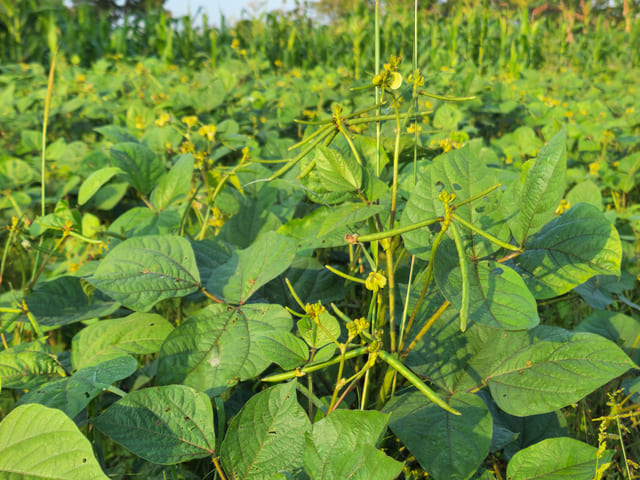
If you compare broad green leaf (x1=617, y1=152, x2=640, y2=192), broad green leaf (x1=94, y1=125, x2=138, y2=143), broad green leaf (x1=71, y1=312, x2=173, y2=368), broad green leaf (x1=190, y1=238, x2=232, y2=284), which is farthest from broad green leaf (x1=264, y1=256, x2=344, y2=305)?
broad green leaf (x1=617, y1=152, x2=640, y2=192)

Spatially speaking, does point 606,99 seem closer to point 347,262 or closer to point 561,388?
point 347,262

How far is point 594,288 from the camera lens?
3.45 ft

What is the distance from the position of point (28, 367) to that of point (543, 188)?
0.95m

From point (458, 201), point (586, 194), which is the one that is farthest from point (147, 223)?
point (586, 194)

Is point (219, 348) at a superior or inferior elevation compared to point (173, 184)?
inferior

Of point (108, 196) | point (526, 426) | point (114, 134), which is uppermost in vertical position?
point (114, 134)

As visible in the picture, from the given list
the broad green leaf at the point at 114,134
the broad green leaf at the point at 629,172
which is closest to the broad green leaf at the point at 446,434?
the broad green leaf at the point at 114,134

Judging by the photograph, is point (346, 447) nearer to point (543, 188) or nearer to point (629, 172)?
point (543, 188)

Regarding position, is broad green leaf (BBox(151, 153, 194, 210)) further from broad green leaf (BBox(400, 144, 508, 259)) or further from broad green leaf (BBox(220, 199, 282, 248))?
broad green leaf (BBox(400, 144, 508, 259))

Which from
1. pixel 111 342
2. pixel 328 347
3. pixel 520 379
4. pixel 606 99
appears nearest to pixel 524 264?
pixel 520 379

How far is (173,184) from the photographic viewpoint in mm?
1286

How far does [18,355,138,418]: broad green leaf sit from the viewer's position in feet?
2.47

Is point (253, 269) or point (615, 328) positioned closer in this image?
point (253, 269)

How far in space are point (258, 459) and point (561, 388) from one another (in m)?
0.48
